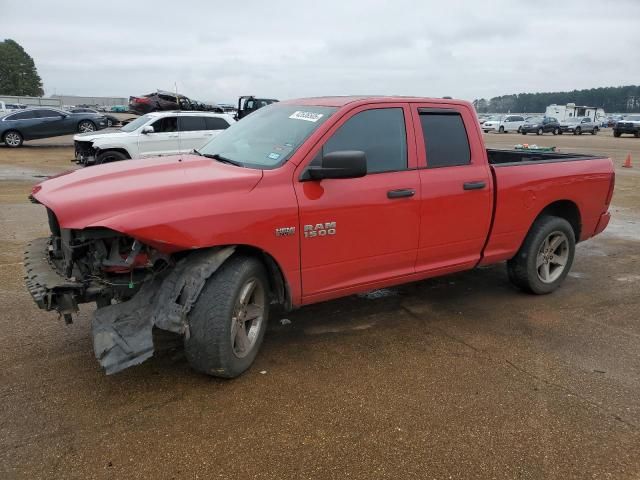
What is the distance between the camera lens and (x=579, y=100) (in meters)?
117

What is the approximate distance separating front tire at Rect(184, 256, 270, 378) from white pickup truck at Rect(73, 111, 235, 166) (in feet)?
33.5

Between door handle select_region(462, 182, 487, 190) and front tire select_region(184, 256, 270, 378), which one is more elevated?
door handle select_region(462, 182, 487, 190)

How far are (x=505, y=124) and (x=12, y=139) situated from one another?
128ft

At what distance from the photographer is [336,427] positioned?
10.0 feet

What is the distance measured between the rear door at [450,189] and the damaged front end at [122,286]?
180 cm

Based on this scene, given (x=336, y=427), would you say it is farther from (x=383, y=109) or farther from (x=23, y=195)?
(x=23, y=195)

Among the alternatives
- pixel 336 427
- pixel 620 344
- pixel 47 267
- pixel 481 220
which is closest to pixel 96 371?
pixel 47 267

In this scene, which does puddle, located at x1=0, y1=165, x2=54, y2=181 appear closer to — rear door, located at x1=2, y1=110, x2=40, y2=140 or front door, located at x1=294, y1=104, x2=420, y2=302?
rear door, located at x1=2, y1=110, x2=40, y2=140

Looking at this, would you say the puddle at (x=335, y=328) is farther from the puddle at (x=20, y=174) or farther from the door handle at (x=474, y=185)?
the puddle at (x=20, y=174)

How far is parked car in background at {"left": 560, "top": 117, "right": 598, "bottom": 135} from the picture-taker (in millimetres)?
46200

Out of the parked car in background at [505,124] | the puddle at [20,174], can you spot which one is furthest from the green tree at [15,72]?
the puddle at [20,174]

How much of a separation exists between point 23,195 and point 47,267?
27.5 feet

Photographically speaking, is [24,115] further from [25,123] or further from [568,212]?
[568,212]

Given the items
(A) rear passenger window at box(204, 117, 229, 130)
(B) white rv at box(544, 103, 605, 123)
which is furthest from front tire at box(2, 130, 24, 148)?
(B) white rv at box(544, 103, 605, 123)
